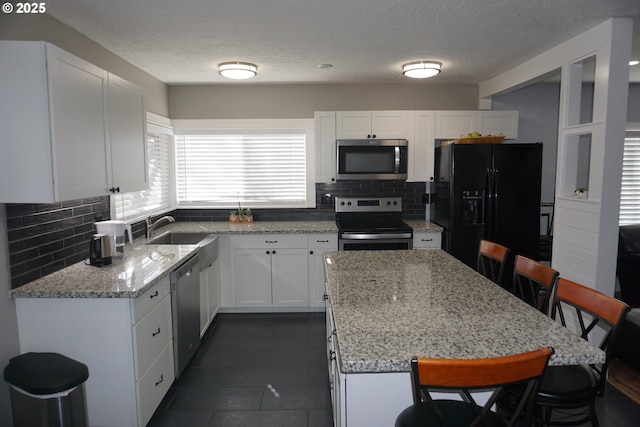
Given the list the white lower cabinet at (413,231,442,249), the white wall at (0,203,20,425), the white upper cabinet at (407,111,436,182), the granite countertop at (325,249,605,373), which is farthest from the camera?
the white upper cabinet at (407,111,436,182)

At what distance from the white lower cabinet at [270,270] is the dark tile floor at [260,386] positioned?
0.40 metres

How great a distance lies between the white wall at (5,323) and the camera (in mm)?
2135

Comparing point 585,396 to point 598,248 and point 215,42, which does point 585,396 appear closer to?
point 598,248

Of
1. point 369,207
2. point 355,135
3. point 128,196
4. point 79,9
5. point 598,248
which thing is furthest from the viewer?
point 369,207

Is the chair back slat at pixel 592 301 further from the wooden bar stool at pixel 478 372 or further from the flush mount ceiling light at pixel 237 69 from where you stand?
the flush mount ceiling light at pixel 237 69

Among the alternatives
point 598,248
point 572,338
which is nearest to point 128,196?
point 572,338

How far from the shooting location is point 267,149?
4852 mm

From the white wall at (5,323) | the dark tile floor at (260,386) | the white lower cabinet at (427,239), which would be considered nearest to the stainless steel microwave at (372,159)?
the white lower cabinet at (427,239)

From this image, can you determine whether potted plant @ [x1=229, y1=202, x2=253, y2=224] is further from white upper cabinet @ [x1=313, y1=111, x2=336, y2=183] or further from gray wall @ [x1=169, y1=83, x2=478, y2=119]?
gray wall @ [x1=169, y1=83, x2=478, y2=119]

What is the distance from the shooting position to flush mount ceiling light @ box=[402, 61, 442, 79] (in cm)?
378

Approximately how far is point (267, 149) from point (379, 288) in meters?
3.11

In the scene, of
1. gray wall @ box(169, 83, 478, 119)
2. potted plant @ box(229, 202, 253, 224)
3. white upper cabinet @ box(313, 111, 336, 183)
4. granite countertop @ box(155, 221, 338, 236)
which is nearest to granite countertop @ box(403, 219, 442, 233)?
granite countertop @ box(155, 221, 338, 236)

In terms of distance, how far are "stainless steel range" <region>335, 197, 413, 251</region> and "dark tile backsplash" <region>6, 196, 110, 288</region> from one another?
2299mm

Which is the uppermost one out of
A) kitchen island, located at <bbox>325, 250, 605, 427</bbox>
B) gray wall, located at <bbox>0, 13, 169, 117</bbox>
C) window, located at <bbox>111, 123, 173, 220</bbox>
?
gray wall, located at <bbox>0, 13, 169, 117</bbox>
